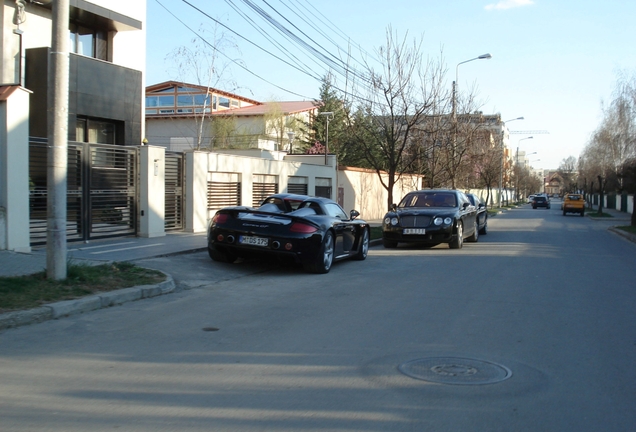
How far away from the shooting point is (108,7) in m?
17.9

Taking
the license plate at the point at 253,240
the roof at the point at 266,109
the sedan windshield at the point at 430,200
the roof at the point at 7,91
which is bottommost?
the license plate at the point at 253,240

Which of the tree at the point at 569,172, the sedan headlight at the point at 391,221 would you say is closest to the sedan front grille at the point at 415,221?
the sedan headlight at the point at 391,221

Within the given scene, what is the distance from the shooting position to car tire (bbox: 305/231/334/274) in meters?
10.8

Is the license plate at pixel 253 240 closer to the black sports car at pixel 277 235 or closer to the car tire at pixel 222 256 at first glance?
the black sports car at pixel 277 235

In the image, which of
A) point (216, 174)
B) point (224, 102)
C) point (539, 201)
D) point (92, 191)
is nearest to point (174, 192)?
point (216, 174)

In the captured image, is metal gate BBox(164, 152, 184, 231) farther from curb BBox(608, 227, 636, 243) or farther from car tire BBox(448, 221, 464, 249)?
curb BBox(608, 227, 636, 243)

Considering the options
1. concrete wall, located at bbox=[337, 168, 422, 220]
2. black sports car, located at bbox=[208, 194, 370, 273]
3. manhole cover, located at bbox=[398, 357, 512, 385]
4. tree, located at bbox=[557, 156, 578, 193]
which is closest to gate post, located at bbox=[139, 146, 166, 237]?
black sports car, located at bbox=[208, 194, 370, 273]

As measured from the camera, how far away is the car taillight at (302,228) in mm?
10523

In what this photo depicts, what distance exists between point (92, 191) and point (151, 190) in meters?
1.69

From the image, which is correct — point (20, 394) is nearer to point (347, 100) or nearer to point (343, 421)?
point (343, 421)

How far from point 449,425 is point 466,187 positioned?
136 ft

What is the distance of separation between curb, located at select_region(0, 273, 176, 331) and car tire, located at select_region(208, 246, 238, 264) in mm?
2244

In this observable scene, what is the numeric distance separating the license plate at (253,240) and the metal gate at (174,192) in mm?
6194

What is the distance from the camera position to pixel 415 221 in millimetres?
15773
